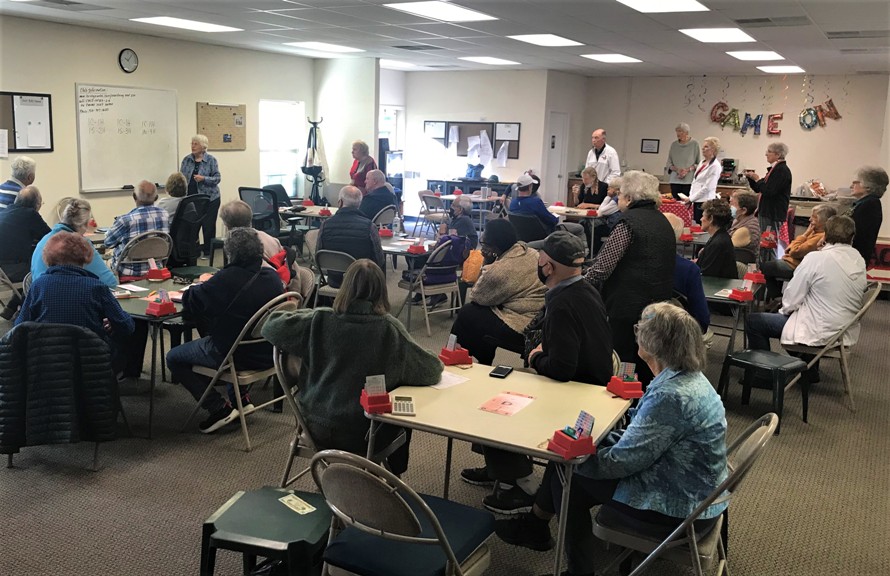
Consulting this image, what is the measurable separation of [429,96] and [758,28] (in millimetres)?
7826

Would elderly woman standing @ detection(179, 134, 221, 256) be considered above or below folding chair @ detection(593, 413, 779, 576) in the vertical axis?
above

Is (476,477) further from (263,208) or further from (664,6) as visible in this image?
(263,208)

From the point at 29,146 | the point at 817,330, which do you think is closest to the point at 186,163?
the point at 29,146

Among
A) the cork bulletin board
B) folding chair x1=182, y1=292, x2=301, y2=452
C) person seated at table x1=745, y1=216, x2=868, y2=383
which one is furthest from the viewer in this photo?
the cork bulletin board

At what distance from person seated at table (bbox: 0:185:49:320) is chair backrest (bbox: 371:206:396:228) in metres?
3.12

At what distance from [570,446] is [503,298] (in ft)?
6.64

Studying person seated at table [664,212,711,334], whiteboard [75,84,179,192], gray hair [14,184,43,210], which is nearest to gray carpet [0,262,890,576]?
person seated at table [664,212,711,334]

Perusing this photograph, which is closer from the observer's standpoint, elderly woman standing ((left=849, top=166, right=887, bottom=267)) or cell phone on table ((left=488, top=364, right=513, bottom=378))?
cell phone on table ((left=488, top=364, right=513, bottom=378))

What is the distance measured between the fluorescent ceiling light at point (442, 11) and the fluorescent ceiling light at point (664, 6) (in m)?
1.39

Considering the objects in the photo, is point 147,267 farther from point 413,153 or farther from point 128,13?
point 413,153

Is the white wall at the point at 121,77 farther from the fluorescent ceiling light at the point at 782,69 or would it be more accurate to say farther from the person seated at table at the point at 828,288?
the person seated at table at the point at 828,288

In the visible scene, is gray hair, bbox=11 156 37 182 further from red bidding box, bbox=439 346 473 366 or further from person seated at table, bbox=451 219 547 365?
red bidding box, bbox=439 346 473 366

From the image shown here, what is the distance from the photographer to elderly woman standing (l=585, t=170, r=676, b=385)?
13.3 feet

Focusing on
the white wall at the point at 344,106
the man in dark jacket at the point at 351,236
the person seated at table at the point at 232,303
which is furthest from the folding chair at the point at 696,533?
the white wall at the point at 344,106
